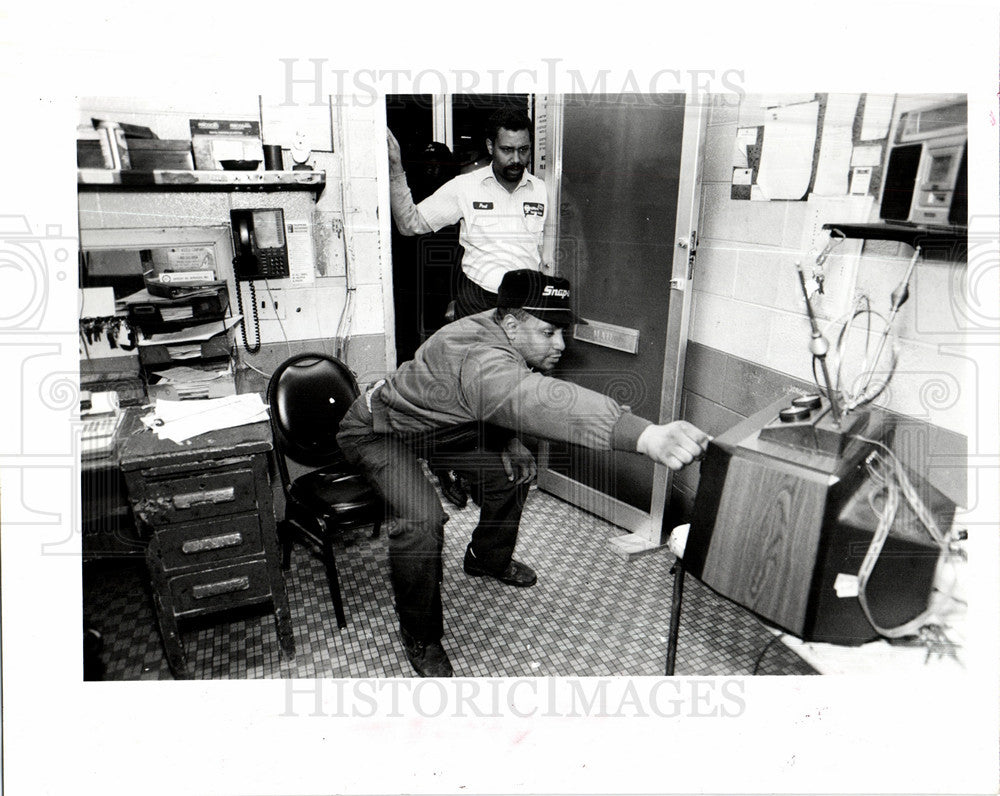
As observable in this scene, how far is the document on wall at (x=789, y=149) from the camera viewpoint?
1.15 metres

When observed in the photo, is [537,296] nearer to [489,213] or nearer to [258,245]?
[489,213]

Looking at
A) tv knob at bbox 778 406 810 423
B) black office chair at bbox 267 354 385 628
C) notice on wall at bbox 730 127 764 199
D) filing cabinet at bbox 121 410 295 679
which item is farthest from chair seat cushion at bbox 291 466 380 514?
notice on wall at bbox 730 127 764 199

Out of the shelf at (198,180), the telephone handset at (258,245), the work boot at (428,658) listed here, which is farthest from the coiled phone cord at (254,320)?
the work boot at (428,658)

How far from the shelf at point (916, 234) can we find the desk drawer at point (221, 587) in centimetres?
154

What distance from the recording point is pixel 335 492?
1.72 metres

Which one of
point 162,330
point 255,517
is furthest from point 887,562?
point 162,330

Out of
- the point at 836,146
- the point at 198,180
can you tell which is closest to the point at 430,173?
the point at 198,180

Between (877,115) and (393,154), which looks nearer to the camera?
(877,115)

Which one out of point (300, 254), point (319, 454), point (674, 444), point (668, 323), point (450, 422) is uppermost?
point (300, 254)

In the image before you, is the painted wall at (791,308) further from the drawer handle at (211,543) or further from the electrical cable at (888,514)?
the drawer handle at (211,543)

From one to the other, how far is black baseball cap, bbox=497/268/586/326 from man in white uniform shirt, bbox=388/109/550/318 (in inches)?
16.2

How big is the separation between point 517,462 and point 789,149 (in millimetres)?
1033

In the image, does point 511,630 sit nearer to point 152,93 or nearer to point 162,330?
point 162,330

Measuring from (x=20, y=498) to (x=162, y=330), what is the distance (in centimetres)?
57
